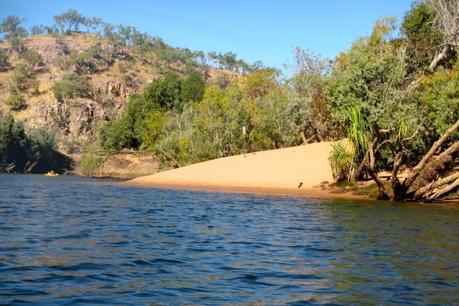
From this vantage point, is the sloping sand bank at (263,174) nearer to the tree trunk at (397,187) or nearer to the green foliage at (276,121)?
the green foliage at (276,121)

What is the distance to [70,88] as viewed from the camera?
151 metres

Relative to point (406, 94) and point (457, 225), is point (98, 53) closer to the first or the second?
point (406, 94)

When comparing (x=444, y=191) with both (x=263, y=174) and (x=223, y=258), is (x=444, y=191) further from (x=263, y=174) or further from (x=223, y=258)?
(x=223, y=258)

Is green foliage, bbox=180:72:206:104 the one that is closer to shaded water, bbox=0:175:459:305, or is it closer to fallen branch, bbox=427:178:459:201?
fallen branch, bbox=427:178:459:201

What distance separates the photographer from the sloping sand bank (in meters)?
44.8

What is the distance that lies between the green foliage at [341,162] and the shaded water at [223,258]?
16.5 meters

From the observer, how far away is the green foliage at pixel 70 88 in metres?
150

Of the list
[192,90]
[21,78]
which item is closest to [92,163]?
[192,90]

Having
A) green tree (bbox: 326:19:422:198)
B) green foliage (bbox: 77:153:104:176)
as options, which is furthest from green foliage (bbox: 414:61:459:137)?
green foliage (bbox: 77:153:104:176)

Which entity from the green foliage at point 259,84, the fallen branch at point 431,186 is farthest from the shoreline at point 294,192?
the green foliage at point 259,84

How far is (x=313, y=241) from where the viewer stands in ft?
52.5

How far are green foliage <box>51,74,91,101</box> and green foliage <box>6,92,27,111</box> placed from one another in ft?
28.7

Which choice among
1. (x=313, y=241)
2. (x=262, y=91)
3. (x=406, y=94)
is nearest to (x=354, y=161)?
(x=406, y=94)

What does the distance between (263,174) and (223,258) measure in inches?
1442
